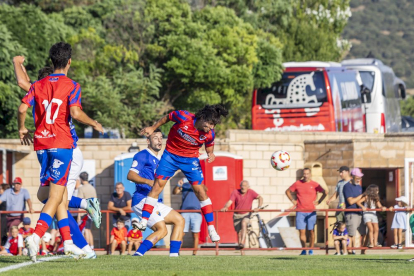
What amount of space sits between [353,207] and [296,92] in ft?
36.6

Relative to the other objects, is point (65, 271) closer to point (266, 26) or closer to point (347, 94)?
point (347, 94)

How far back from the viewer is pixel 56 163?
32.7 ft

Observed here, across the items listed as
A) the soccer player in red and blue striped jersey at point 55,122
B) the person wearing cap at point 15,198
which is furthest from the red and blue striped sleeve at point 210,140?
the person wearing cap at point 15,198

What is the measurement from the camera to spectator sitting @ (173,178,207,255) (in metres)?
20.2

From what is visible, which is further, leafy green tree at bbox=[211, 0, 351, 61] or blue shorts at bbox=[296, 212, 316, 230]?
leafy green tree at bbox=[211, 0, 351, 61]

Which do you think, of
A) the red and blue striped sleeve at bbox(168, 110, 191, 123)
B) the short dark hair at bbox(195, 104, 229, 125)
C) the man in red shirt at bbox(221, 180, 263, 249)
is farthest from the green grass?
the man in red shirt at bbox(221, 180, 263, 249)

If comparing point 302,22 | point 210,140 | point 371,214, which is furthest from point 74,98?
point 302,22

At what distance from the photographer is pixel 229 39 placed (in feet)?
117

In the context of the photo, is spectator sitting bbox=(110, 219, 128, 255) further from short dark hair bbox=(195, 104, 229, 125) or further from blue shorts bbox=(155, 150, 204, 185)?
short dark hair bbox=(195, 104, 229, 125)

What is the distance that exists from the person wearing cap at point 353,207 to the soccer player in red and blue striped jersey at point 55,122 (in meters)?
10.6

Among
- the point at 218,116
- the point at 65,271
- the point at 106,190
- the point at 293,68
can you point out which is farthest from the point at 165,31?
the point at 65,271

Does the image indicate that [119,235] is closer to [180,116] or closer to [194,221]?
[194,221]

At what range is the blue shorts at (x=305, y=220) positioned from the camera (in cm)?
2001

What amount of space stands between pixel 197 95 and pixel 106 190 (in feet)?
39.8
